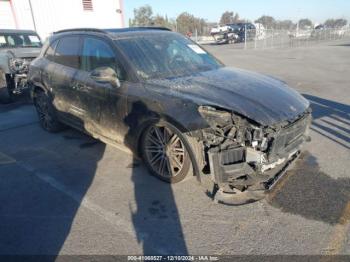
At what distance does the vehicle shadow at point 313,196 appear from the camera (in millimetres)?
3188

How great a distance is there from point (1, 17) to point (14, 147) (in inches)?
617

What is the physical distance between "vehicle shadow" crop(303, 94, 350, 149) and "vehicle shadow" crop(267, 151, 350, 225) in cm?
129

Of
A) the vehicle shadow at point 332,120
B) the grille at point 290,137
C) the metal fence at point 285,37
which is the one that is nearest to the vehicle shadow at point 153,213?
the grille at point 290,137

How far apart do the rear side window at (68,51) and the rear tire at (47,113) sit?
2.73ft

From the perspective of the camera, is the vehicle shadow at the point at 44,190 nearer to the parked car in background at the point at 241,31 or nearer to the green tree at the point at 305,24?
the parked car in background at the point at 241,31

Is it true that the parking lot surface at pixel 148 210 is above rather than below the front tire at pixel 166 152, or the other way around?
below

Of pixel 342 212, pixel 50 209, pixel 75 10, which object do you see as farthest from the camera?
pixel 75 10

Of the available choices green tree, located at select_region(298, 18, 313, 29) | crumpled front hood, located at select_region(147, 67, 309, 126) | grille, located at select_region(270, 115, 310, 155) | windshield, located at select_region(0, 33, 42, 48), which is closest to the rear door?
crumpled front hood, located at select_region(147, 67, 309, 126)

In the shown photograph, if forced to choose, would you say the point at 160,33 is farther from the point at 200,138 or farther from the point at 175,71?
the point at 200,138

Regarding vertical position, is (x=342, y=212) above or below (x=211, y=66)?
below

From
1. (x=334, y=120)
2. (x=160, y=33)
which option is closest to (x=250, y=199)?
(x=160, y=33)

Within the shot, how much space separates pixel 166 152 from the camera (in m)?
3.73

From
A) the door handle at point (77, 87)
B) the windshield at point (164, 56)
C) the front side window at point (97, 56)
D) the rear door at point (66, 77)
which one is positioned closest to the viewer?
the windshield at point (164, 56)

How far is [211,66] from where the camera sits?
15.3 feet
